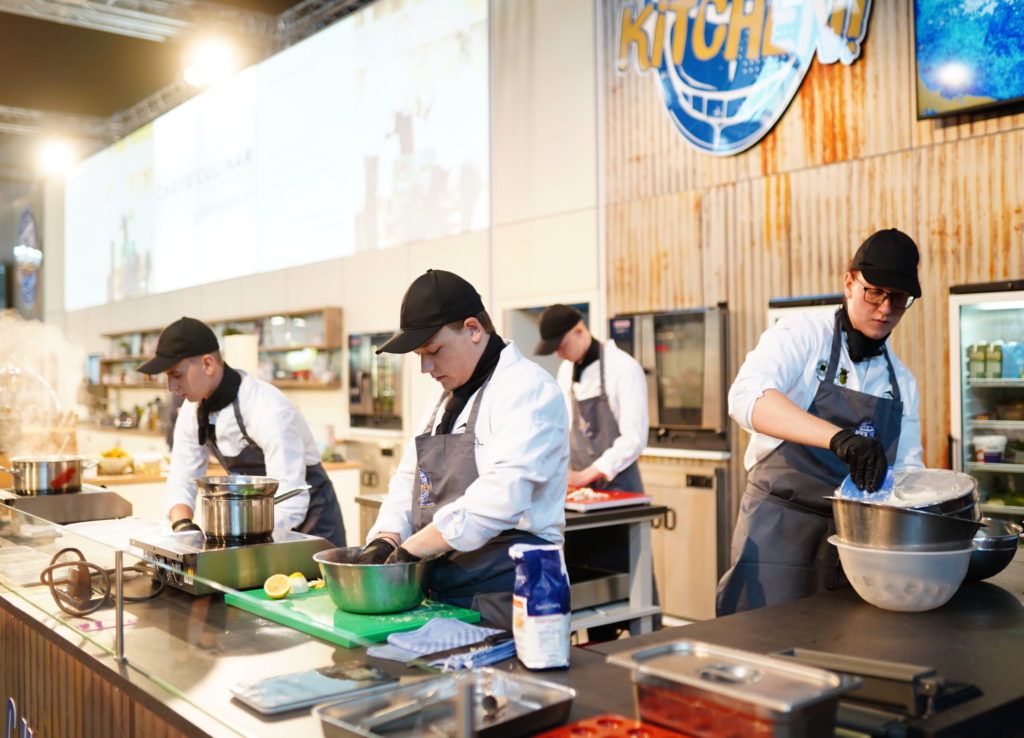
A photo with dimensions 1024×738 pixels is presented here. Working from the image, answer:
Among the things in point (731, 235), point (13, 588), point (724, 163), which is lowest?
point (13, 588)

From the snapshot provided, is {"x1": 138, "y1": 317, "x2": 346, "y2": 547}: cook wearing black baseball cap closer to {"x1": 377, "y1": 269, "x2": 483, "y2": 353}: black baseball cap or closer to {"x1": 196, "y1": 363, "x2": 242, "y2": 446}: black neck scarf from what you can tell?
{"x1": 196, "y1": 363, "x2": 242, "y2": 446}: black neck scarf

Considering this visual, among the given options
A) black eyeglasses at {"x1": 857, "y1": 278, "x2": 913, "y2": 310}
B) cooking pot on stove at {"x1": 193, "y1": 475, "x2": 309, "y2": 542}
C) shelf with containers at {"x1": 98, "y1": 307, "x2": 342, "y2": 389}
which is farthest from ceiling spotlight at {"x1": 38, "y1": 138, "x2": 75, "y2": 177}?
black eyeglasses at {"x1": 857, "y1": 278, "x2": 913, "y2": 310}

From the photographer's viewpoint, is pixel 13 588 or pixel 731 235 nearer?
pixel 13 588

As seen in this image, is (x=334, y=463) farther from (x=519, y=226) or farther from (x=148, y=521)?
(x=148, y=521)

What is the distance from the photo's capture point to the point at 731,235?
18.0ft

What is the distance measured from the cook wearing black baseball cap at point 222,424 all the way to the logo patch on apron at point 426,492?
2.71 ft

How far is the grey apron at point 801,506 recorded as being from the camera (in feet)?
8.59

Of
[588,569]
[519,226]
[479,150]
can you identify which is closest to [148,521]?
[588,569]

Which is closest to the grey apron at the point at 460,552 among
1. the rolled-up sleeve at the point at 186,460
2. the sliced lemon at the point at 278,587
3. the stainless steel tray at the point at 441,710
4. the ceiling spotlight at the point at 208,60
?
the sliced lemon at the point at 278,587

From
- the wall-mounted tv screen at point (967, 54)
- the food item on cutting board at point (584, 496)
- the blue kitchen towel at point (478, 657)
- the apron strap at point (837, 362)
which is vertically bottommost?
the food item on cutting board at point (584, 496)

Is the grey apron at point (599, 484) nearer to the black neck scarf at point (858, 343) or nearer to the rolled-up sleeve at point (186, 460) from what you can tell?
the rolled-up sleeve at point (186, 460)

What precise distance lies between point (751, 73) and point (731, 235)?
3.08 feet

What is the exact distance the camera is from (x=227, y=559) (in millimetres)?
2229

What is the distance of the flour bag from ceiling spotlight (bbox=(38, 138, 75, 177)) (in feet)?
46.6
